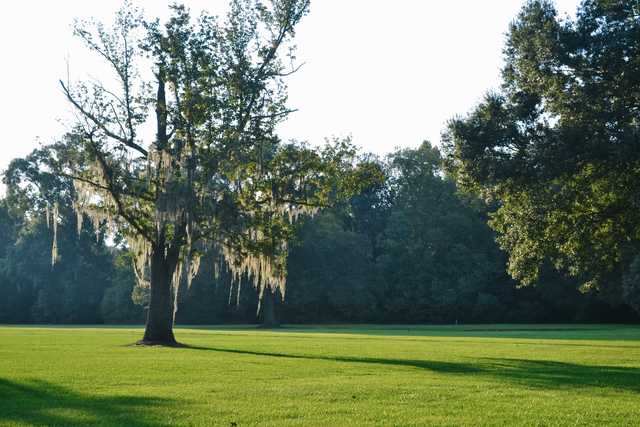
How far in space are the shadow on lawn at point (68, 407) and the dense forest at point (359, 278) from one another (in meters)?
53.4

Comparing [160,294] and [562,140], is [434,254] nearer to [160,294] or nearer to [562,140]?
[160,294]

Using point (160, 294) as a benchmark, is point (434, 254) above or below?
above

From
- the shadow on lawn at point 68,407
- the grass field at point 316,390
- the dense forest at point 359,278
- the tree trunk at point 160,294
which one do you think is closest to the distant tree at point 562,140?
the grass field at point 316,390

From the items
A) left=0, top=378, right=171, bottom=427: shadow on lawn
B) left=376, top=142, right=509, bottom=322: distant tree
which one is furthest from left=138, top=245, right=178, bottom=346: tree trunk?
left=376, top=142, right=509, bottom=322: distant tree

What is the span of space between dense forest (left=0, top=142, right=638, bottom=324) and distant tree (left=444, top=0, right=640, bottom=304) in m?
40.1

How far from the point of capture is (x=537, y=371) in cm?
1698

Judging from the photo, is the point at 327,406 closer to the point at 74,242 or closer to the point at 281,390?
the point at 281,390

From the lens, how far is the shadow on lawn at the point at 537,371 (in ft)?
46.9

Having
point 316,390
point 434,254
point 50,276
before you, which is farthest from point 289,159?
point 50,276

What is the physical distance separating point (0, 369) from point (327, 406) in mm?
9327

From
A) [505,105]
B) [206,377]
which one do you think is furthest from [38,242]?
[206,377]

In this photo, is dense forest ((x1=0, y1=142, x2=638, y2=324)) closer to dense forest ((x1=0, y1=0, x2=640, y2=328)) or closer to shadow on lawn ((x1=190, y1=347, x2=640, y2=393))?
dense forest ((x1=0, y1=0, x2=640, y2=328))

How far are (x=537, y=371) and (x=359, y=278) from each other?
55.9 metres

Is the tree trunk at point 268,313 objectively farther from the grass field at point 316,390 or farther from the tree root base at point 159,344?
the grass field at point 316,390
